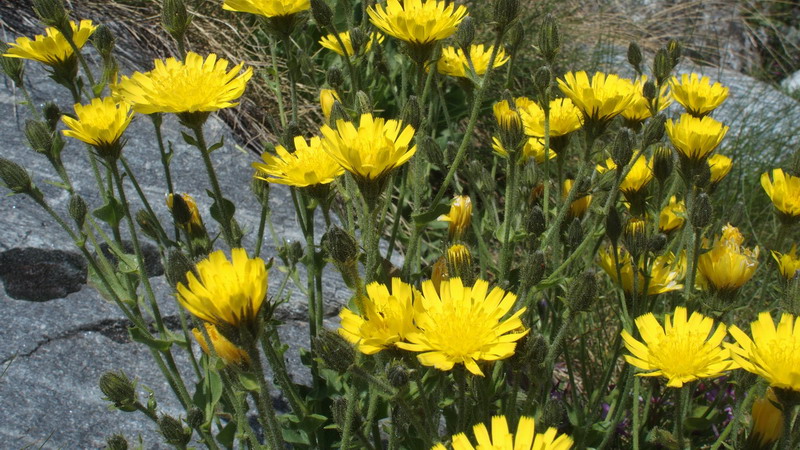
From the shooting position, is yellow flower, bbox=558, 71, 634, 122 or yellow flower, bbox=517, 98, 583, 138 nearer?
yellow flower, bbox=558, 71, 634, 122

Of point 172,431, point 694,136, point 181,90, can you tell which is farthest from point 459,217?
point 172,431

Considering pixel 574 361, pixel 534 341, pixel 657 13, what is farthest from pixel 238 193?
pixel 657 13

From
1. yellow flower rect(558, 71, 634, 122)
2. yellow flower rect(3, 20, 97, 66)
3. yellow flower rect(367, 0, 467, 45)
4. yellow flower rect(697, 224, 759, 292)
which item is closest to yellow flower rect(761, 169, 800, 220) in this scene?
yellow flower rect(697, 224, 759, 292)

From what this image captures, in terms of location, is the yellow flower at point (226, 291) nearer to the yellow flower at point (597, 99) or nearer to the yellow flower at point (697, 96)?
the yellow flower at point (597, 99)

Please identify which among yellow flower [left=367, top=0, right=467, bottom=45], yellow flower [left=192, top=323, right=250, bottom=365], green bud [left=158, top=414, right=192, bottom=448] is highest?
yellow flower [left=367, top=0, right=467, bottom=45]

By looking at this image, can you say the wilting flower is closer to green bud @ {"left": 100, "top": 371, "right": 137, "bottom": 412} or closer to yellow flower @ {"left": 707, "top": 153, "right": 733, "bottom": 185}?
yellow flower @ {"left": 707, "top": 153, "right": 733, "bottom": 185}

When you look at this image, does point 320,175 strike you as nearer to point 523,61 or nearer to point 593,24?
point 523,61

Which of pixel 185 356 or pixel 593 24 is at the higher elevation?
pixel 593 24
